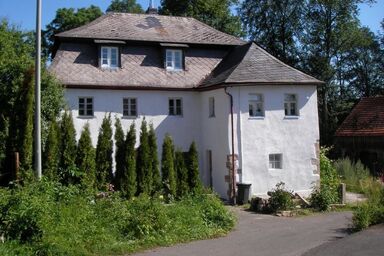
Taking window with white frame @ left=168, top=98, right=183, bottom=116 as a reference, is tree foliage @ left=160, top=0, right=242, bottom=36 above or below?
above

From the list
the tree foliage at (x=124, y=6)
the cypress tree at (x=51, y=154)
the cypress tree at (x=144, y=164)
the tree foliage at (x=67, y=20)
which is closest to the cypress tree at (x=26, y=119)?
the cypress tree at (x=51, y=154)

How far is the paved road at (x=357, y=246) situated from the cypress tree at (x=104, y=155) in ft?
34.9

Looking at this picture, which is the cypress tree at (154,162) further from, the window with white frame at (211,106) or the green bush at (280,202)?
the green bush at (280,202)

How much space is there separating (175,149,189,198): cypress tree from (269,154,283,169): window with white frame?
14.8 ft

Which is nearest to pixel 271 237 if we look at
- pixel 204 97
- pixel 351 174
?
pixel 204 97

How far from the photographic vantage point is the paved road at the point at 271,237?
39.2ft

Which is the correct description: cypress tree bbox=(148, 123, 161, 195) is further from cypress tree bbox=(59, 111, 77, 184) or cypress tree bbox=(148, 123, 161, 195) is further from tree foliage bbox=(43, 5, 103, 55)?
tree foliage bbox=(43, 5, 103, 55)

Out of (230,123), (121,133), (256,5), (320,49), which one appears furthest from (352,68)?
(121,133)

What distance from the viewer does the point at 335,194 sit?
68.0 feet

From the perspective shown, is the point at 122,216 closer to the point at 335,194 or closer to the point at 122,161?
the point at 122,161

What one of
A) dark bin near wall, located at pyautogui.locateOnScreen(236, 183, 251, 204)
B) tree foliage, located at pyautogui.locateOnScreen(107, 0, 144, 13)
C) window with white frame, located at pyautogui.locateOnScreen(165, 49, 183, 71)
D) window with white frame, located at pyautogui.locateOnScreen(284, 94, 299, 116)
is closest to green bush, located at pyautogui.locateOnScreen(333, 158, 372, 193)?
window with white frame, located at pyautogui.locateOnScreen(284, 94, 299, 116)

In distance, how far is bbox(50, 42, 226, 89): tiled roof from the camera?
80.5 feet

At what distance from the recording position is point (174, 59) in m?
26.9

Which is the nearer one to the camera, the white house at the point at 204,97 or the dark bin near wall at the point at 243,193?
the dark bin near wall at the point at 243,193
